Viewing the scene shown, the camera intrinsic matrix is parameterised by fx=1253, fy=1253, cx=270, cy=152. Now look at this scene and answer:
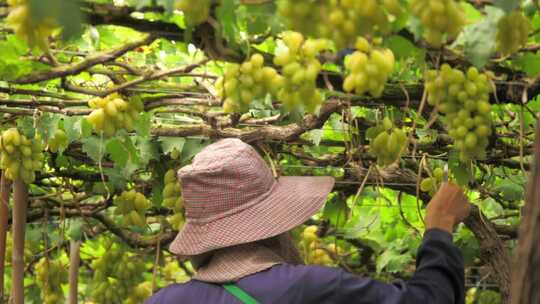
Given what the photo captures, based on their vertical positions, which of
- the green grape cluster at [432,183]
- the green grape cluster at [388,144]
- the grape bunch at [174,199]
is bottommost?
the grape bunch at [174,199]

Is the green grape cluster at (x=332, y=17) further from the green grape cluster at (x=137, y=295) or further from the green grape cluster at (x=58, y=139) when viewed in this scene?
the green grape cluster at (x=137, y=295)

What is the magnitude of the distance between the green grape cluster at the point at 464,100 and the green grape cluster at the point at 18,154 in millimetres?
2059

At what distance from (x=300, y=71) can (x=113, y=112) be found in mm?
1384

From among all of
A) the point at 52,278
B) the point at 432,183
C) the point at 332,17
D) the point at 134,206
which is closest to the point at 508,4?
the point at 332,17

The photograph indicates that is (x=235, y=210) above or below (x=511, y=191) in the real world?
above

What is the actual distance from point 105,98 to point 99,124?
0.10m

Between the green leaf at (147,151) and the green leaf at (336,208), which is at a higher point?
the green leaf at (147,151)

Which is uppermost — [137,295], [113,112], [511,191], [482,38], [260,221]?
[482,38]

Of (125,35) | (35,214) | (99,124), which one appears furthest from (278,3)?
(35,214)

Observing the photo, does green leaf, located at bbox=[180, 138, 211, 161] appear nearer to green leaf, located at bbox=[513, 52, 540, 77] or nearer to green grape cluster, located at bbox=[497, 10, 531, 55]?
green leaf, located at bbox=[513, 52, 540, 77]

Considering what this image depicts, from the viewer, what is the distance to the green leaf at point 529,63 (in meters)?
3.83

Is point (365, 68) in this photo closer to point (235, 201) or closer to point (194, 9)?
point (194, 9)

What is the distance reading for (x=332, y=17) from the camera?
2.78 meters

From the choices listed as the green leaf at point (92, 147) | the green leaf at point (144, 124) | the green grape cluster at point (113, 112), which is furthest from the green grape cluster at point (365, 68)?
the green leaf at point (92, 147)
